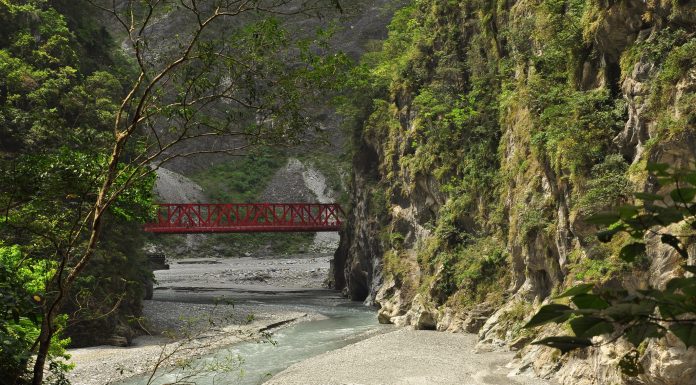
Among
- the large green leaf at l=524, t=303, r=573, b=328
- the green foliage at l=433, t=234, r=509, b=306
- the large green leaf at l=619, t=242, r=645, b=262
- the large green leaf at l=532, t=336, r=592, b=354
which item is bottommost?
the green foliage at l=433, t=234, r=509, b=306

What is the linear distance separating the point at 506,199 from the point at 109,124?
54.6 ft

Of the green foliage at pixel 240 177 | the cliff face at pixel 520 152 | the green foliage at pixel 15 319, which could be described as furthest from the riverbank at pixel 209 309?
the green foliage at pixel 240 177

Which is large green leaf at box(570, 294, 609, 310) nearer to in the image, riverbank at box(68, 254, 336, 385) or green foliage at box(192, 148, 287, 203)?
riverbank at box(68, 254, 336, 385)

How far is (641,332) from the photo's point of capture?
210cm

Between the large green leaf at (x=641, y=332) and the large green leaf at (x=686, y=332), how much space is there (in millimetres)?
51

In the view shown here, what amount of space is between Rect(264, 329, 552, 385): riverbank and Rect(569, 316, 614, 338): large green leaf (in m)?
14.8

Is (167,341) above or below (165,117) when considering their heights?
below

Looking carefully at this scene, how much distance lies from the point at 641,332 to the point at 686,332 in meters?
0.15

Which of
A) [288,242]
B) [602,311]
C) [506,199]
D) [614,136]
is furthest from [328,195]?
[602,311]

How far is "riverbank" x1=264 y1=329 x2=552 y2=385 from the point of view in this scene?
17.2 meters

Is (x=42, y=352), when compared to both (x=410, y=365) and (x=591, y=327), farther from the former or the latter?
(x=410, y=365)

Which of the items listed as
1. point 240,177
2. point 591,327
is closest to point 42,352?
point 591,327

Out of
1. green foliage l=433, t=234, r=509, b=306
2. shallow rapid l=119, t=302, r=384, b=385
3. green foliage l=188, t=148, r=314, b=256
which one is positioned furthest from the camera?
green foliage l=188, t=148, r=314, b=256

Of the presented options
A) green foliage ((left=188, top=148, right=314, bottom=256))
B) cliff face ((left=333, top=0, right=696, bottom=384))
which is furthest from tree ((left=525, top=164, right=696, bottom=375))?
green foliage ((left=188, top=148, right=314, bottom=256))
